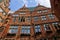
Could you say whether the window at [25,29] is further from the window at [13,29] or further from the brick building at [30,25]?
the window at [13,29]

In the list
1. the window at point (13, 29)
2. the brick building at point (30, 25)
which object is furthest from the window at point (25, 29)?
the window at point (13, 29)

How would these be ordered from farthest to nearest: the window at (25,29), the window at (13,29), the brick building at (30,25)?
the window at (13,29)
the window at (25,29)
the brick building at (30,25)

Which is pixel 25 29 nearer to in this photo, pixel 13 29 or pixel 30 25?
pixel 30 25

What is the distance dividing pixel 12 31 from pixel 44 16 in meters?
6.17

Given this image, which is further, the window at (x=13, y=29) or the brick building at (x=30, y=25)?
the window at (x=13, y=29)

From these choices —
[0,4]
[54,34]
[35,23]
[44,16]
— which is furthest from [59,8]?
[0,4]

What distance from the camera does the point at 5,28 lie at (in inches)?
819

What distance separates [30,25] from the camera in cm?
2156

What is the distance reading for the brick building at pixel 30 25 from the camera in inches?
749

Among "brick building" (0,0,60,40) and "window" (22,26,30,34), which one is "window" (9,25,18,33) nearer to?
"brick building" (0,0,60,40)

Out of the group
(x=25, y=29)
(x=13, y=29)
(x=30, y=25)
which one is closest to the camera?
(x=25, y=29)

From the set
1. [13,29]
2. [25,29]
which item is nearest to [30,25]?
[25,29]

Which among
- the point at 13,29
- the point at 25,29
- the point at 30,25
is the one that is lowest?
the point at 25,29

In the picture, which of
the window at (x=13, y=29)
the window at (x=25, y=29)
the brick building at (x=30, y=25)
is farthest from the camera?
the window at (x=13, y=29)
